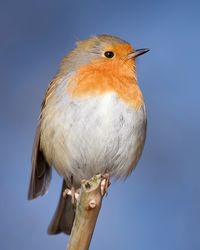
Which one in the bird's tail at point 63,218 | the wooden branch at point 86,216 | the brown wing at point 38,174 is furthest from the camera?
the bird's tail at point 63,218

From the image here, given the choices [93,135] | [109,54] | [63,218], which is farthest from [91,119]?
[63,218]

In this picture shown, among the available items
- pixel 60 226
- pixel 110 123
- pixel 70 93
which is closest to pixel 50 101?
pixel 70 93

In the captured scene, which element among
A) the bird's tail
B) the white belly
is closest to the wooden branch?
the white belly

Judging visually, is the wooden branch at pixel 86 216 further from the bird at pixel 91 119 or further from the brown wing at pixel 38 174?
the brown wing at pixel 38 174

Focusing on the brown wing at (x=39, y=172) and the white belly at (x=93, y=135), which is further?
the brown wing at (x=39, y=172)

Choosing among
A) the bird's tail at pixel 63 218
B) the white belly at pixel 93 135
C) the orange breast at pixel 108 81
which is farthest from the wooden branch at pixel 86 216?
the bird's tail at pixel 63 218

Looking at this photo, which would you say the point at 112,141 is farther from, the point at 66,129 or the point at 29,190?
the point at 29,190

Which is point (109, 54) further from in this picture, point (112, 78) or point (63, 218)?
point (63, 218)
